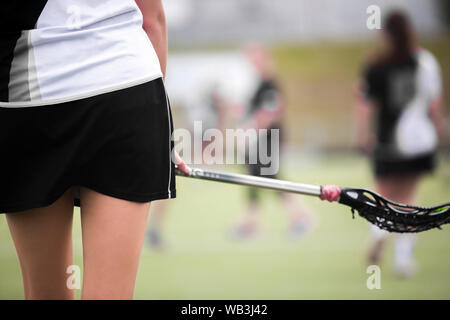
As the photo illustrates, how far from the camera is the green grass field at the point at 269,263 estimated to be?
14.0ft

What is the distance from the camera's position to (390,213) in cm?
215

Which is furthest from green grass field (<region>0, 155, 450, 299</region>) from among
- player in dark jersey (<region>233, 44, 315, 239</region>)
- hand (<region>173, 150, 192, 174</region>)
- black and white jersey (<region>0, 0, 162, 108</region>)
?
black and white jersey (<region>0, 0, 162, 108</region>)

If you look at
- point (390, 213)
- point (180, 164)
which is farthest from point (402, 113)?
point (180, 164)

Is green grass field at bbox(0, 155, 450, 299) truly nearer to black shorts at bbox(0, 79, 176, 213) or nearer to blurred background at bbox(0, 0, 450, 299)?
blurred background at bbox(0, 0, 450, 299)

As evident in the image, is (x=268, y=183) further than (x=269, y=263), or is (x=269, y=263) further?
(x=269, y=263)

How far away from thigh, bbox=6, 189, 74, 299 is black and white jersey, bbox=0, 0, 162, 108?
1.09ft

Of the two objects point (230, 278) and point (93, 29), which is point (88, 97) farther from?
point (230, 278)

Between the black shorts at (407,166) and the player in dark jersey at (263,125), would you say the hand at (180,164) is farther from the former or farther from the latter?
the player in dark jersey at (263,125)

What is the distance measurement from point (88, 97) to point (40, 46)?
0.19 metres

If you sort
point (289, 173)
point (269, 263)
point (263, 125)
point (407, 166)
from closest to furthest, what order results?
point (407, 166) < point (269, 263) < point (263, 125) < point (289, 173)

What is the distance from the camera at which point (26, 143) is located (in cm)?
165

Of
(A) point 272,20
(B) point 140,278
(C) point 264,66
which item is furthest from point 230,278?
(A) point 272,20

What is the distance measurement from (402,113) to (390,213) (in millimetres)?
3081

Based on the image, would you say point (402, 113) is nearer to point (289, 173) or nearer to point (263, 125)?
point (263, 125)
